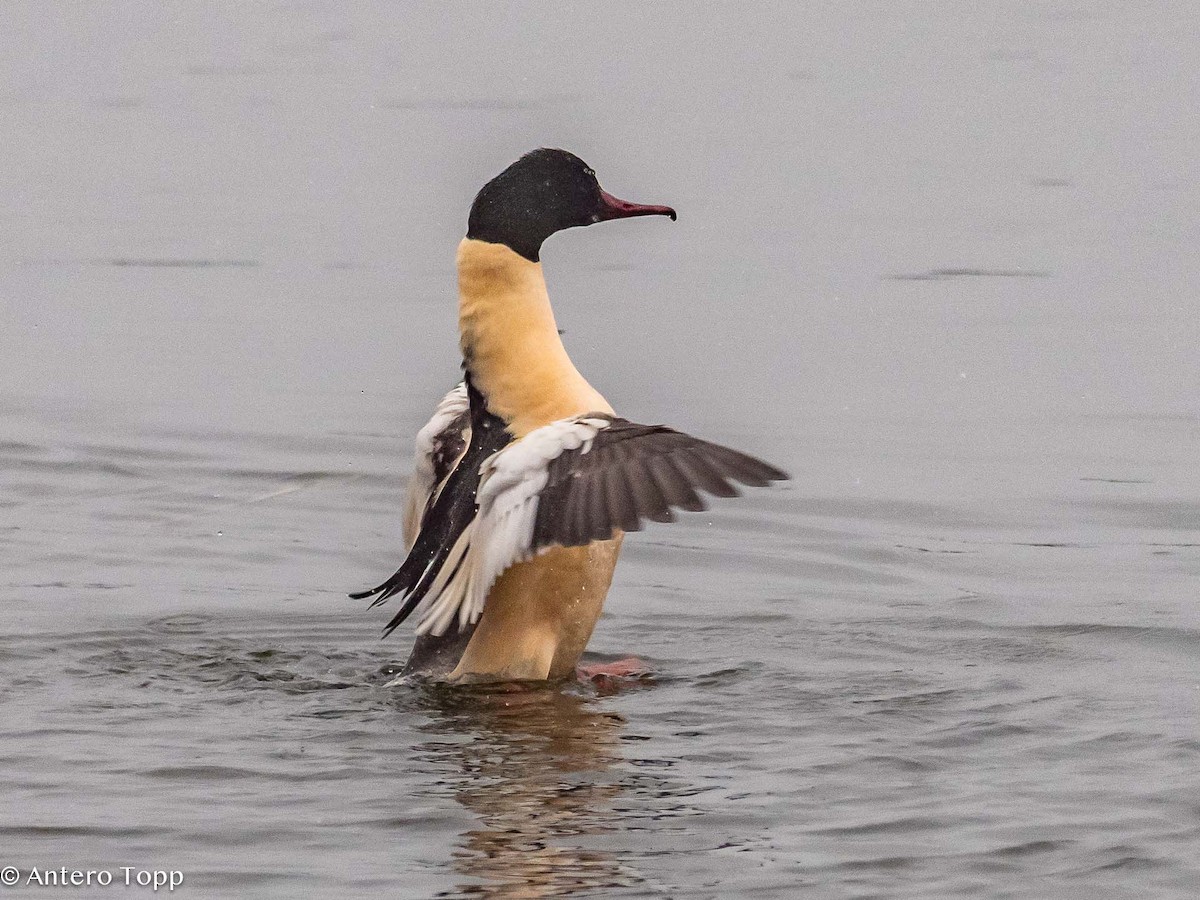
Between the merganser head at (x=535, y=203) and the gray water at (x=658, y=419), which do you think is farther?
the merganser head at (x=535, y=203)

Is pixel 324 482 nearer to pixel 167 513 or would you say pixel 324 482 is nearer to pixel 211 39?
pixel 167 513

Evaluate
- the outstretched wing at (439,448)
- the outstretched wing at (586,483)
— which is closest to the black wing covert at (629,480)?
the outstretched wing at (586,483)

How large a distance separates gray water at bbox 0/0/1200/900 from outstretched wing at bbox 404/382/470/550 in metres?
0.66

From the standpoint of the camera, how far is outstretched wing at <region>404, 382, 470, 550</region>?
27.2ft

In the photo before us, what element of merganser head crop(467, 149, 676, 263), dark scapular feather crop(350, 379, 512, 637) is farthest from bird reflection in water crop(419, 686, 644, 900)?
merganser head crop(467, 149, 676, 263)

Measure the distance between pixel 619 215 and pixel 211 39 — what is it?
14891 millimetres

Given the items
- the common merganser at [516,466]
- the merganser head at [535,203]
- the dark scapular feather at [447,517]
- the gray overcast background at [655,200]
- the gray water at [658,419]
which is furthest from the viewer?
the gray overcast background at [655,200]

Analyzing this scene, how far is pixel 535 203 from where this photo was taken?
805 cm

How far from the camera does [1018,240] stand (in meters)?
14.6

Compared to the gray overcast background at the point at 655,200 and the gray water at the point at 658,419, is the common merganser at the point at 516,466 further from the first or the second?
the gray overcast background at the point at 655,200

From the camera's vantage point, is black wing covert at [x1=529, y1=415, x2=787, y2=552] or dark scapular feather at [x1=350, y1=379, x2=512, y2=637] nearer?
black wing covert at [x1=529, y1=415, x2=787, y2=552]

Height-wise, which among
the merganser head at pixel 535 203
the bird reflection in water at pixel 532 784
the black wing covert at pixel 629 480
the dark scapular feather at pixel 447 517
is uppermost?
the merganser head at pixel 535 203

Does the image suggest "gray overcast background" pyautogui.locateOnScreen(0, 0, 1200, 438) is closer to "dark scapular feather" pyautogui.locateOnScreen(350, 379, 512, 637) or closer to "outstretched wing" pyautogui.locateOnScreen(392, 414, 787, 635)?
"dark scapular feather" pyautogui.locateOnScreen(350, 379, 512, 637)

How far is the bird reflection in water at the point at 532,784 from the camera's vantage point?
595cm
